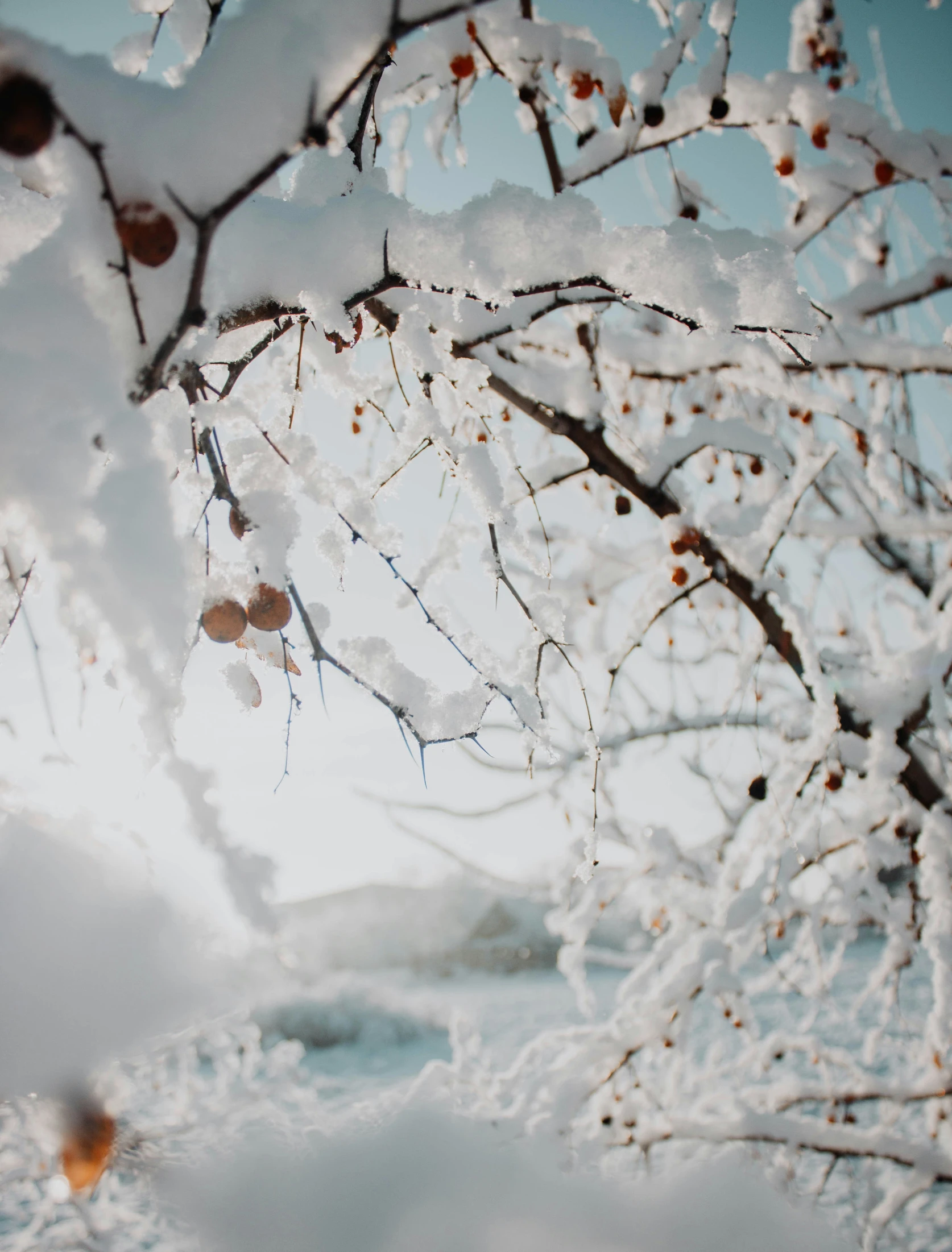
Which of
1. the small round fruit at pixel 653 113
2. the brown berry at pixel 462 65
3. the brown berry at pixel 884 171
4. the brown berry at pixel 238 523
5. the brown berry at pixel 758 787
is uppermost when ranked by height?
the brown berry at pixel 462 65

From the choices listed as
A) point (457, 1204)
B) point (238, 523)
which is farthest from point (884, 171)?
point (457, 1204)

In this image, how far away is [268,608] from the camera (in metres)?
0.74

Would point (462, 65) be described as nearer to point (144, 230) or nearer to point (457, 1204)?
point (144, 230)

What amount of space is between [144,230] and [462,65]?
1330mm

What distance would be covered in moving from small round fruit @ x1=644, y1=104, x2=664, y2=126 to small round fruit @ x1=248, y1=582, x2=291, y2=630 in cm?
151

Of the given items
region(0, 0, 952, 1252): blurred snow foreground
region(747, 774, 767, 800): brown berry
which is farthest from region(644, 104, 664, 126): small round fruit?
region(747, 774, 767, 800): brown berry

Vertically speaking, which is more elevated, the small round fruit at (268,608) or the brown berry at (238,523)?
the brown berry at (238,523)

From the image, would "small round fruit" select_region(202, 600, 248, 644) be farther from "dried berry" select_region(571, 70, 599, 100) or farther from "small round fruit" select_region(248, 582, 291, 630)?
"dried berry" select_region(571, 70, 599, 100)

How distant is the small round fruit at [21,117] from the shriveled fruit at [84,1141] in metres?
1.23

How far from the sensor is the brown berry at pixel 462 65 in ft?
4.37

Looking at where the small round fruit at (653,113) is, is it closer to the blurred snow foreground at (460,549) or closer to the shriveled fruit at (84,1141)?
the blurred snow foreground at (460,549)

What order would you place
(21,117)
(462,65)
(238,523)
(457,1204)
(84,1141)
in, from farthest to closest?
(457,1204) < (462,65) < (84,1141) < (238,523) < (21,117)

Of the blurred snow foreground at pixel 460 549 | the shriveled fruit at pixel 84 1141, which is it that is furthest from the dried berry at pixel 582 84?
the shriveled fruit at pixel 84 1141

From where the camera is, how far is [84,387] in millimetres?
442
